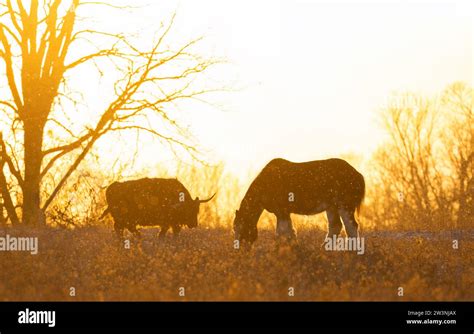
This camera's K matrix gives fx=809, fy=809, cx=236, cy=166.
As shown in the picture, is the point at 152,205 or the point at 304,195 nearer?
the point at 304,195

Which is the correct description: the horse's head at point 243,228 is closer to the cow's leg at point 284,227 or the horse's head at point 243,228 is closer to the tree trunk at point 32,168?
the cow's leg at point 284,227

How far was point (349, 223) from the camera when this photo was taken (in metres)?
18.6

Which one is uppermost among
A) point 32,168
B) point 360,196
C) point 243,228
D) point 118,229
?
point 32,168

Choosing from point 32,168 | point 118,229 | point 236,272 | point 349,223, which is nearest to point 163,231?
point 118,229

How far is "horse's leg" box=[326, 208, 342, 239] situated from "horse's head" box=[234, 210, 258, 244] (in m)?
1.75

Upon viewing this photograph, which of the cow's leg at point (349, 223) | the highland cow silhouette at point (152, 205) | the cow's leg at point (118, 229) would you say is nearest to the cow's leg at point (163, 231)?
the highland cow silhouette at point (152, 205)

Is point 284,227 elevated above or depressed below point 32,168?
below

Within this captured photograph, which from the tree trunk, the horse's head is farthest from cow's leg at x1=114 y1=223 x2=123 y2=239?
the horse's head

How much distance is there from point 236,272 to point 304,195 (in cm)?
416

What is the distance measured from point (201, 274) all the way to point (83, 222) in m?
11.3

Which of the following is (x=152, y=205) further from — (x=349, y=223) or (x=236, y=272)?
(x=236, y=272)

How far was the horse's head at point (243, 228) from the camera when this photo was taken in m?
18.7

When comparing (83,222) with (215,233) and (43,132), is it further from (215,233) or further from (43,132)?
(215,233)
